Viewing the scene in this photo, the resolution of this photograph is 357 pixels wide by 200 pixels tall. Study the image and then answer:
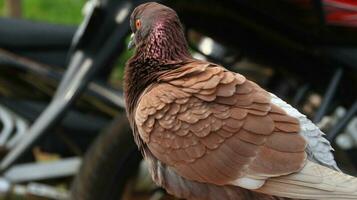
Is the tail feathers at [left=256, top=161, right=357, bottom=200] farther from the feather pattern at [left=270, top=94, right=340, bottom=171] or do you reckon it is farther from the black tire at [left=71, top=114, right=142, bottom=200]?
the black tire at [left=71, top=114, right=142, bottom=200]

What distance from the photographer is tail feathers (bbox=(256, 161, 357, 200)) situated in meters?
3.77

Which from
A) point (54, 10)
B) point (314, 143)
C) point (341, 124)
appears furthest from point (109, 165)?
point (54, 10)

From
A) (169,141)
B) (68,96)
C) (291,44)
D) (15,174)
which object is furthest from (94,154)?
(169,141)

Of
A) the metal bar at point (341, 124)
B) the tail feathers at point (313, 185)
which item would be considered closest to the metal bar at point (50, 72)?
the metal bar at point (341, 124)

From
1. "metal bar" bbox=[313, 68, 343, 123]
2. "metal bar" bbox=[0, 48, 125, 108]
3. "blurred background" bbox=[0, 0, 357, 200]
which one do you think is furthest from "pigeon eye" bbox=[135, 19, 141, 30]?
"metal bar" bbox=[0, 48, 125, 108]

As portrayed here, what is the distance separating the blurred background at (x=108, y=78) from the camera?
209 inches

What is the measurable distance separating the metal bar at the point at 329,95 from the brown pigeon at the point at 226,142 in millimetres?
1182

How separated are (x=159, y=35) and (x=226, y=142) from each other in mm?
490

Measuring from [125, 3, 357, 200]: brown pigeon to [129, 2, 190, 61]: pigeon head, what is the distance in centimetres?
9

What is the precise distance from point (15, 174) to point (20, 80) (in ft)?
2.46

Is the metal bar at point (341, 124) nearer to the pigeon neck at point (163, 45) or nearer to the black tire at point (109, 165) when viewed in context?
the black tire at point (109, 165)

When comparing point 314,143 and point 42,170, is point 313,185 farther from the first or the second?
point 42,170

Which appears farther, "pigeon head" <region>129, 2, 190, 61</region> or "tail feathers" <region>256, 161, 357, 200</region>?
"pigeon head" <region>129, 2, 190, 61</region>

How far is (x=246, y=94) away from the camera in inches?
156
